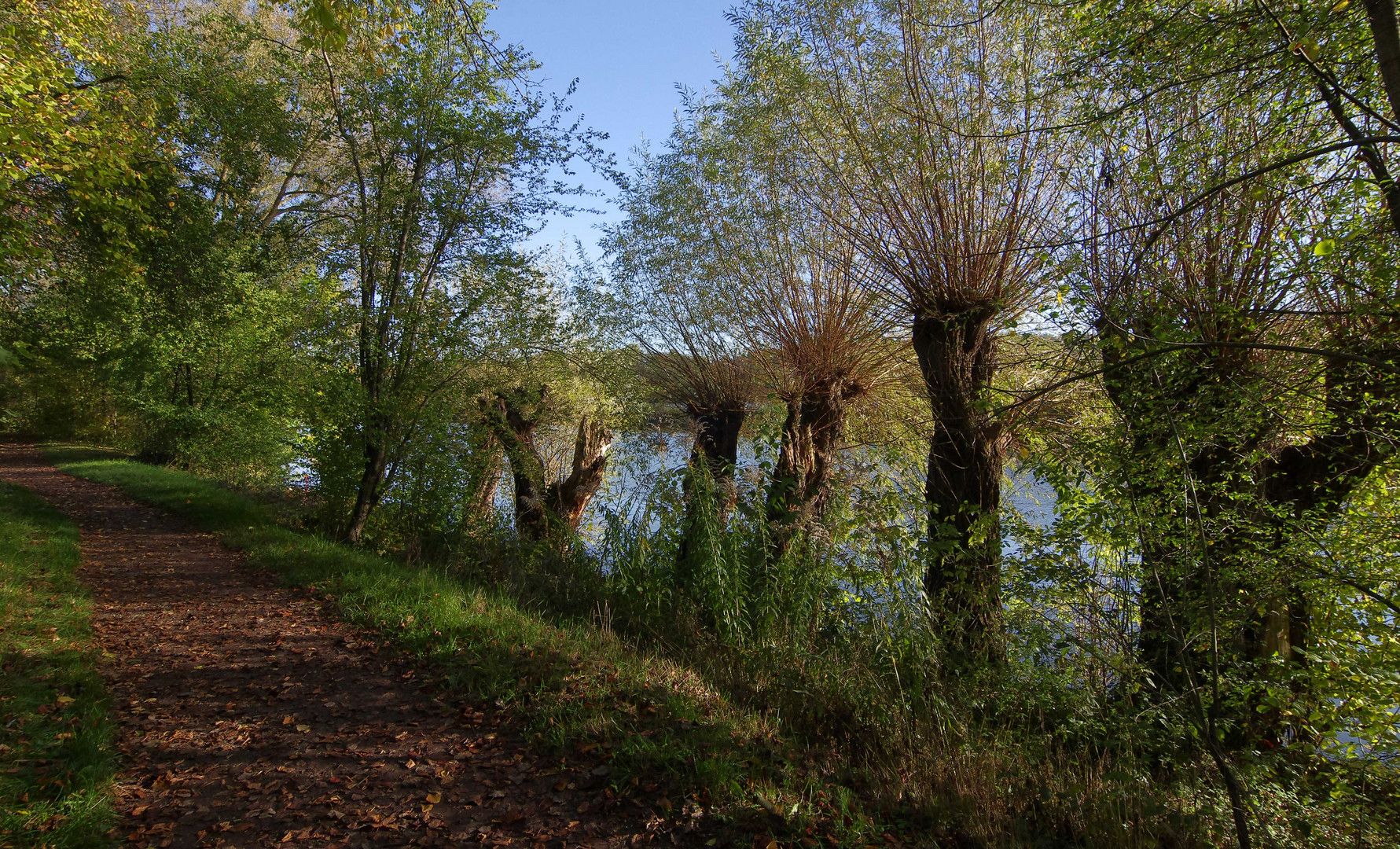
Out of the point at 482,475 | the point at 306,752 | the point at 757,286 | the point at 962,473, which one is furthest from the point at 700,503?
the point at 757,286

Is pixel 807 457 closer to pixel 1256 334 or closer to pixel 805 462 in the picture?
pixel 805 462

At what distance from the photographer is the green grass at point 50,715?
319cm

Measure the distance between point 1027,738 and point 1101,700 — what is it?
0.72 m

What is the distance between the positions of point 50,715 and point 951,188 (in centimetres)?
835

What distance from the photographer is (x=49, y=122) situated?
21.4 feet

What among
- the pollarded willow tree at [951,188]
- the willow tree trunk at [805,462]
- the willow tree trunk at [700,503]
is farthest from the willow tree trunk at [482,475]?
the pollarded willow tree at [951,188]

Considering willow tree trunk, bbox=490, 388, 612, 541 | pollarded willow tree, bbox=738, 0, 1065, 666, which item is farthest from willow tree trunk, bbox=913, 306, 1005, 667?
willow tree trunk, bbox=490, 388, 612, 541

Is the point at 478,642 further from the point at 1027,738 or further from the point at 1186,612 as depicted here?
the point at 1186,612

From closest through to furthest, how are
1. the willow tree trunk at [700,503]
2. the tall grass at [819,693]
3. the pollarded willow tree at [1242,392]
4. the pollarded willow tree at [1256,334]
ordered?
the tall grass at [819,693], the pollarded willow tree at [1256,334], the pollarded willow tree at [1242,392], the willow tree trunk at [700,503]

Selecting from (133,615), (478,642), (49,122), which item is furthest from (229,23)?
(478,642)

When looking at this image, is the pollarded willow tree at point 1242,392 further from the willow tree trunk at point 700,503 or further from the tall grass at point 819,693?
the willow tree trunk at point 700,503

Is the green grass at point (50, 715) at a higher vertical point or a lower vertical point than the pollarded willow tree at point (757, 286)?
lower

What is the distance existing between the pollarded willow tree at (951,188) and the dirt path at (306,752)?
151 inches

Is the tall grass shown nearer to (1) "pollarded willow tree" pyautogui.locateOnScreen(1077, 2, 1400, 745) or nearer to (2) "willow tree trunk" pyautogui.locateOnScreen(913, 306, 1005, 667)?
(2) "willow tree trunk" pyautogui.locateOnScreen(913, 306, 1005, 667)
